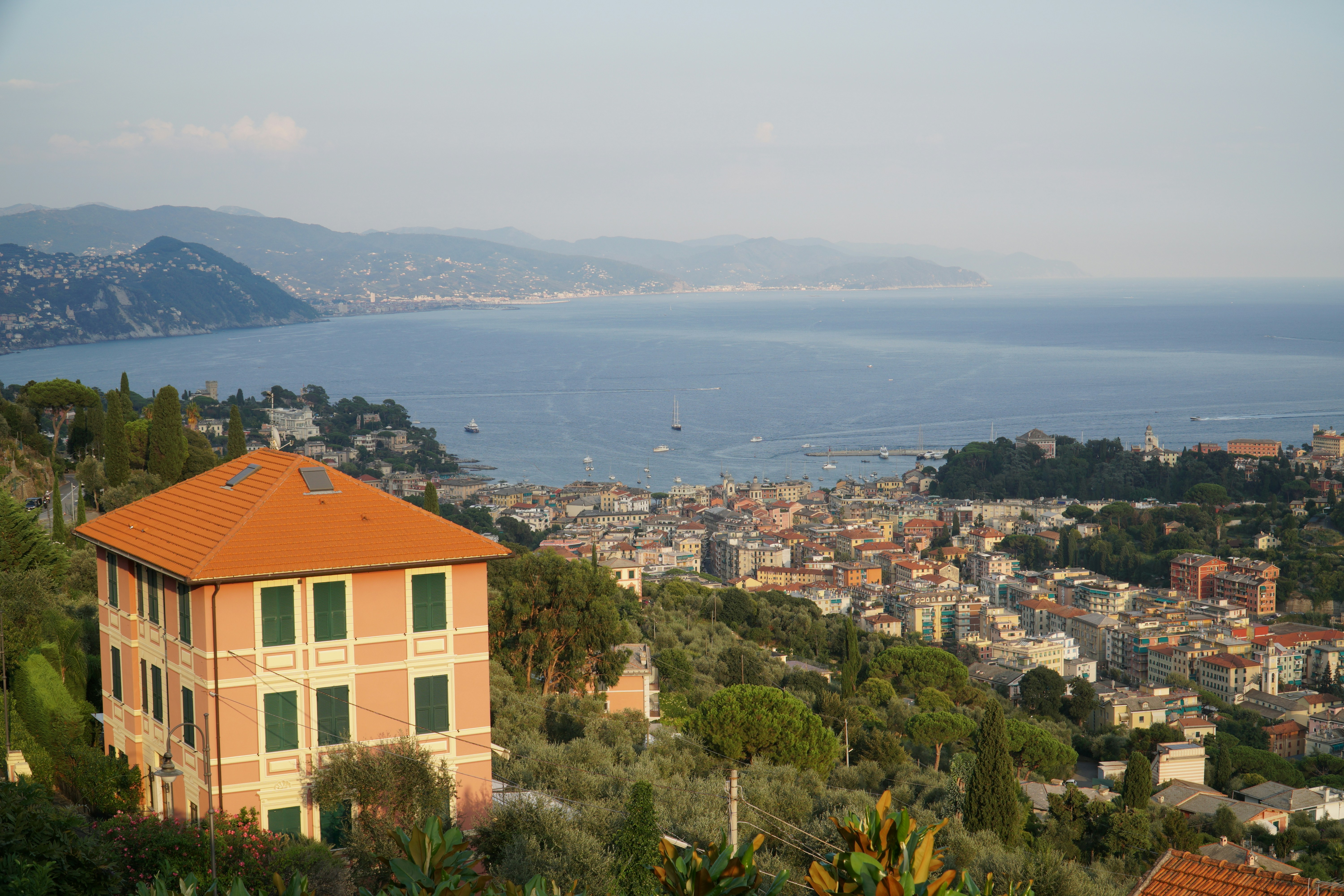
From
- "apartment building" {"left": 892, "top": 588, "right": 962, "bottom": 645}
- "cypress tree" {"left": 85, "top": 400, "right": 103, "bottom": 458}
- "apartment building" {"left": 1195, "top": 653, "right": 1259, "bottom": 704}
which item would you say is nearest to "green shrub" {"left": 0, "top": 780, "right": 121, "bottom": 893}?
"cypress tree" {"left": 85, "top": 400, "right": 103, "bottom": 458}

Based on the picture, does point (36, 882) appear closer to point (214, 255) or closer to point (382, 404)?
point (382, 404)

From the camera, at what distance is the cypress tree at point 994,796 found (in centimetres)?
1093

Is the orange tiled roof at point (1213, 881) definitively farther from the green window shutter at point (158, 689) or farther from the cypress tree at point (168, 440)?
the cypress tree at point (168, 440)

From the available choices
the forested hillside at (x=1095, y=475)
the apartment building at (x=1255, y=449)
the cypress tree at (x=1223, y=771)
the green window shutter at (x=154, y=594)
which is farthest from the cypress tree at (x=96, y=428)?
the apartment building at (x=1255, y=449)

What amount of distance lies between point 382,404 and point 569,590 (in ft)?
201

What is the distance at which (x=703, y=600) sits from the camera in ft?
94.9

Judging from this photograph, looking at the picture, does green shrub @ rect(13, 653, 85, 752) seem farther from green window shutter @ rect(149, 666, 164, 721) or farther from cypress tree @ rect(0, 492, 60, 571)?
cypress tree @ rect(0, 492, 60, 571)

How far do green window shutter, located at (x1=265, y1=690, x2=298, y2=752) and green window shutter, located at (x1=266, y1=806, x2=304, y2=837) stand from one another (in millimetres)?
355

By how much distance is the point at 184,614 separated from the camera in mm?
6910

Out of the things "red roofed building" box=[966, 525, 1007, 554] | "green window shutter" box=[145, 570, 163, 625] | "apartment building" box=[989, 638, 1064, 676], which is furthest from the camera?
"red roofed building" box=[966, 525, 1007, 554]

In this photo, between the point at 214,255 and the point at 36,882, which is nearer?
the point at 36,882

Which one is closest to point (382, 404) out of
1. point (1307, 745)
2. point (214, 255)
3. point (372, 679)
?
point (1307, 745)

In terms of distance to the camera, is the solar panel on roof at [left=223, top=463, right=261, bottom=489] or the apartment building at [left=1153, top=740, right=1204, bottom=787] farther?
the apartment building at [left=1153, top=740, right=1204, bottom=787]

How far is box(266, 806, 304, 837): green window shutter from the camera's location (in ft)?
22.2
